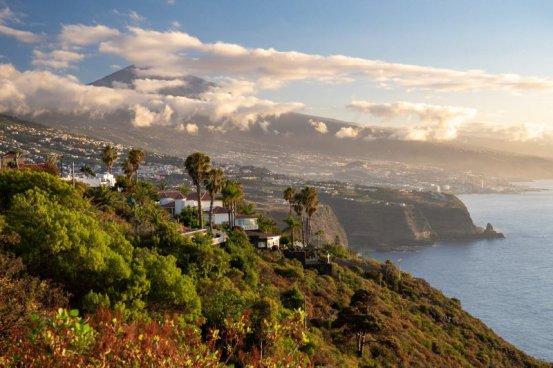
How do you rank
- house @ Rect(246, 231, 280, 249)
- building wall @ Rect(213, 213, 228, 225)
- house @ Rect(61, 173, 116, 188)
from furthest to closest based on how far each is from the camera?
building wall @ Rect(213, 213, 228, 225)
house @ Rect(61, 173, 116, 188)
house @ Rect(246, 231, 280, 249)

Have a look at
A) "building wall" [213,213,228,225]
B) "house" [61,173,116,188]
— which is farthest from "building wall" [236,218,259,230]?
"house" [61,173,116,188]

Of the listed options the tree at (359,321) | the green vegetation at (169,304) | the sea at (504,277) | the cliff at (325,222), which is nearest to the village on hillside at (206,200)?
the green vegetation at (169,304)

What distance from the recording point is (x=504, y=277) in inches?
4624

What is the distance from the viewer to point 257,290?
3944 centimetres

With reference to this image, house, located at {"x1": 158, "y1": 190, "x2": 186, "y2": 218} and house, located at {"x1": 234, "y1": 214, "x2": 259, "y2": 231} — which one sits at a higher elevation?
house, located at {"x1": 158, "y1": 190, "x2": 186, "y2": 218}

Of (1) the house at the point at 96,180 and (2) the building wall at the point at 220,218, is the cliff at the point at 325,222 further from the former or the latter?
(1) the house at the point at 96,180

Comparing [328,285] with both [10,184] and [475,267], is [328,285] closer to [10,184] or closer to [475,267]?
[10,184]

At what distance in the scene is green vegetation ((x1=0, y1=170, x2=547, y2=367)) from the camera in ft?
33.8

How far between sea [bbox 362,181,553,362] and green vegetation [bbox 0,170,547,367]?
23987 millimetres

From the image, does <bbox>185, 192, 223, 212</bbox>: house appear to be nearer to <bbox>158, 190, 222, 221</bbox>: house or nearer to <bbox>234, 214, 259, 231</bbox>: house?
<bbox>158, 190, 222, 221</bbox>: house

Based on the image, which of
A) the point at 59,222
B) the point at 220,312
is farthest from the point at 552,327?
the point at 59,222

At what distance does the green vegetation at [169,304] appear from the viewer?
33.8 feet

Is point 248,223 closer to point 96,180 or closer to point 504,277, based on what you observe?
point 96,180

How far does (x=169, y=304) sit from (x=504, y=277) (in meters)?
109
